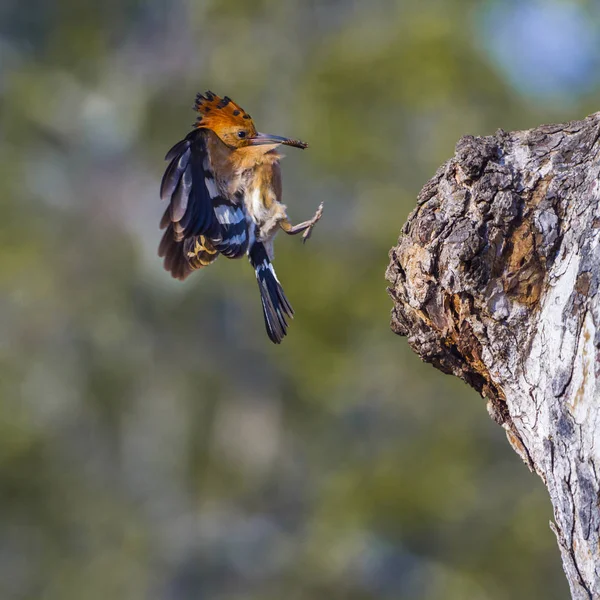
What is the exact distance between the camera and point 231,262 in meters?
9.92

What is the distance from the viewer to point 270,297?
10.3 ft

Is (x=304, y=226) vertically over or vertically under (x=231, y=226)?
under

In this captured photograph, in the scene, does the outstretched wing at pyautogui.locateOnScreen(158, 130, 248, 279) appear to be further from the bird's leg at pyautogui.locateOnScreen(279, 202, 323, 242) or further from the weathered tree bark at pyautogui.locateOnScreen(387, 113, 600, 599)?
the weathered tree bark at pyautogui.locateOnScreen(387, 113, 600, 599)

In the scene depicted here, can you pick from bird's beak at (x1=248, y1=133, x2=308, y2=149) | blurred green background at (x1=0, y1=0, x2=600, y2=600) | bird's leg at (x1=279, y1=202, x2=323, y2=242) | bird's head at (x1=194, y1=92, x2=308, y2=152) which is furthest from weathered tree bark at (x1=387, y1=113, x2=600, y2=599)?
blurred green background at (x1=0, y1=0, x2=600, y2=600)

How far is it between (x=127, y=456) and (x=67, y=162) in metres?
4.08

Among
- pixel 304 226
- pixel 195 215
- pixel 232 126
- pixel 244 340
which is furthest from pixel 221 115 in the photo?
pixel 244 340

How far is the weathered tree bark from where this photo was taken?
1997 millimetres

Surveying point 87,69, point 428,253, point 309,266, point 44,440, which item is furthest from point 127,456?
point 428,253

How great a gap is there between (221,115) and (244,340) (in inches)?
319

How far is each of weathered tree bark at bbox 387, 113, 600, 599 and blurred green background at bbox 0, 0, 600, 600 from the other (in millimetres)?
5672

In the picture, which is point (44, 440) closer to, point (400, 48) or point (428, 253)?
point (400, 48)

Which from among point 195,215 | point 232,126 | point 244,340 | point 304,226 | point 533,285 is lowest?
point 533,285

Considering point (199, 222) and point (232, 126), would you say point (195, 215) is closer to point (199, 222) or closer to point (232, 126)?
point (199, 222)

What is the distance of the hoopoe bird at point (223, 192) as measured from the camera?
2992 mm
